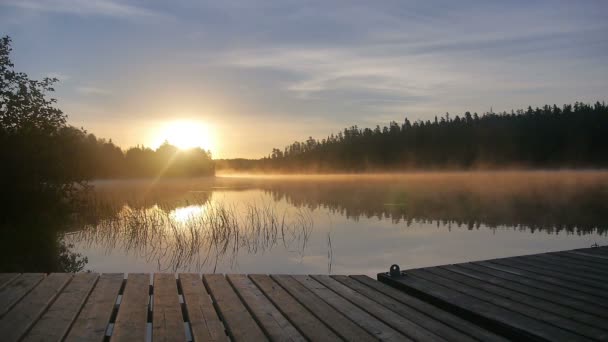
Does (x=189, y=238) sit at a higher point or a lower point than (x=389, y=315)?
lower

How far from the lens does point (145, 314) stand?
3.43 metres

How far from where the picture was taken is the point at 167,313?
136 inches

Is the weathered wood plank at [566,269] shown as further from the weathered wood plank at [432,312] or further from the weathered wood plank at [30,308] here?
the weathered wood plank at [30,308]

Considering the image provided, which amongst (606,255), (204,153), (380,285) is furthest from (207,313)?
(204,153)

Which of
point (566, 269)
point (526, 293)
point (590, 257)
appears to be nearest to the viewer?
point (526, 293)

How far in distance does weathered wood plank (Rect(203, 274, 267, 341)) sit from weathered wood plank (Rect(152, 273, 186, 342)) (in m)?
0.32

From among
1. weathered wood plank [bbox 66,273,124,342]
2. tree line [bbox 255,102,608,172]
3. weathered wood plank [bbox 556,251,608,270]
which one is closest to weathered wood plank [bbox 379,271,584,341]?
weathered wood plank [bbox 556,251,608,270]

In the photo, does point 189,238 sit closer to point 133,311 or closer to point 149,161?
point 133,311

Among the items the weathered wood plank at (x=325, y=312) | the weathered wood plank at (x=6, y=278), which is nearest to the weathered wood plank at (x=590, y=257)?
the weathered wood plank at (x=325, y=312)

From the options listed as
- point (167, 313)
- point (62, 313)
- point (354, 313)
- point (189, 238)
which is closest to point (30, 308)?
point (62, 313)

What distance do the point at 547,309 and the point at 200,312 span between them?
2.90 meters

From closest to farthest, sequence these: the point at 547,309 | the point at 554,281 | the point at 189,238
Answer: the point at 547,309 → the point at 554,281 → the point at 189,238

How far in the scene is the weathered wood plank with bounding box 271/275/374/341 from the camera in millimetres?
3131

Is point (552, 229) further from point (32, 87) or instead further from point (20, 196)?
point (32, 87)
